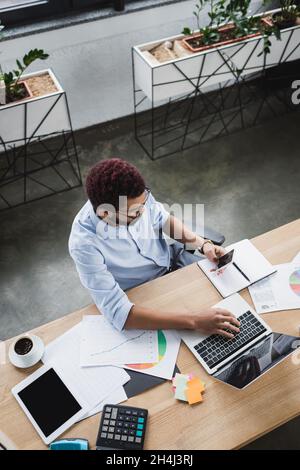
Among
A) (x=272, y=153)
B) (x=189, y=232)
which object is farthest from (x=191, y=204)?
(x=189, y=232)

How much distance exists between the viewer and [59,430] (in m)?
1.32

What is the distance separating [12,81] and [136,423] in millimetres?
1914

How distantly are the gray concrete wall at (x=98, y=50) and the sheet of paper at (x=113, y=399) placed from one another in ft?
7.06

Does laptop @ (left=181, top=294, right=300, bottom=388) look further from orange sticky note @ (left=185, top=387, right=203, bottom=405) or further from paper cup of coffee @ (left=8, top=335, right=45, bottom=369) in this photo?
paper cup of coffee @ (left=8, top=335, right=45, bottom=369)

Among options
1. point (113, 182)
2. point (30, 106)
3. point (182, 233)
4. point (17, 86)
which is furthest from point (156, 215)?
point (17, 86)

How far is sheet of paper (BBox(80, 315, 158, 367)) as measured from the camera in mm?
1478

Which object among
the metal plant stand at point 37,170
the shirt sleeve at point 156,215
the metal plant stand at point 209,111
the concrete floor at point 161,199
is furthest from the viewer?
the metal plant stand at point 209,111

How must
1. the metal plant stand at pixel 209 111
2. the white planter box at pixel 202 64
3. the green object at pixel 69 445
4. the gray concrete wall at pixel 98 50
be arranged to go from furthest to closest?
the metal plant stand at pixel 209 111
the gray concrete wall at pixel 98 50
the white planter box at pixel 202 64
the green object at pixel 69 445

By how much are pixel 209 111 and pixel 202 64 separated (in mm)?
809

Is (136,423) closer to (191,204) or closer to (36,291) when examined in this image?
(36,291)

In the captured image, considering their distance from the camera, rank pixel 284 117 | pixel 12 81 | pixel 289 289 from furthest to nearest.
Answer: pixel 284 117 < pixel 12 81 < pixel 289 289

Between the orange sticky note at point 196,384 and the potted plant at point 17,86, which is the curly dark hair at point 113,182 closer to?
the orange sticky note at point 196,384

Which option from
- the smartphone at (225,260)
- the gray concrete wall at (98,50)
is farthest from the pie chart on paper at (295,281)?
the gray concrete wall at (98,50)

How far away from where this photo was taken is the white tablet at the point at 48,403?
133 centimetres
